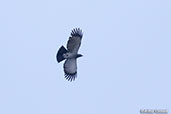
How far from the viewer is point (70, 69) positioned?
2406 centimetres

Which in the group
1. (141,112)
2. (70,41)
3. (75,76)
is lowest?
(141,112)

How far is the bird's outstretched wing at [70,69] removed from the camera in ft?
77.8

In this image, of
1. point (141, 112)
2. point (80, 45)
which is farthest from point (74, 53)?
point (141, 112)

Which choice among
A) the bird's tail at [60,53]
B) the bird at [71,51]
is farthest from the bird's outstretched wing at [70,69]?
the bird's tail at [60,53]

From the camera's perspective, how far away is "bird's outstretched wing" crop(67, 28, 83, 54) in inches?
891

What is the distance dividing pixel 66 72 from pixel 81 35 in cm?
247

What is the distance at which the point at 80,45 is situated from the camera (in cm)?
2280

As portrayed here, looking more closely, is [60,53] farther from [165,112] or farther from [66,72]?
[165,112]

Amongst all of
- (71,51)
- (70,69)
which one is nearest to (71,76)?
(70,69)

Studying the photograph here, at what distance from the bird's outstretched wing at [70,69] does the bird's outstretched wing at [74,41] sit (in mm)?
1032

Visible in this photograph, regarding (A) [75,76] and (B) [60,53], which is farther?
(A) [75,76]

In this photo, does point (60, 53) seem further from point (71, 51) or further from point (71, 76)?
point (71, 76)

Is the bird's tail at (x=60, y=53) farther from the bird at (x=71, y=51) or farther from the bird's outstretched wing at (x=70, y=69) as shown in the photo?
the bird's outstretched wing at (x=70, y=69)

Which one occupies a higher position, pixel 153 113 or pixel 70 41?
pixel 70 41
